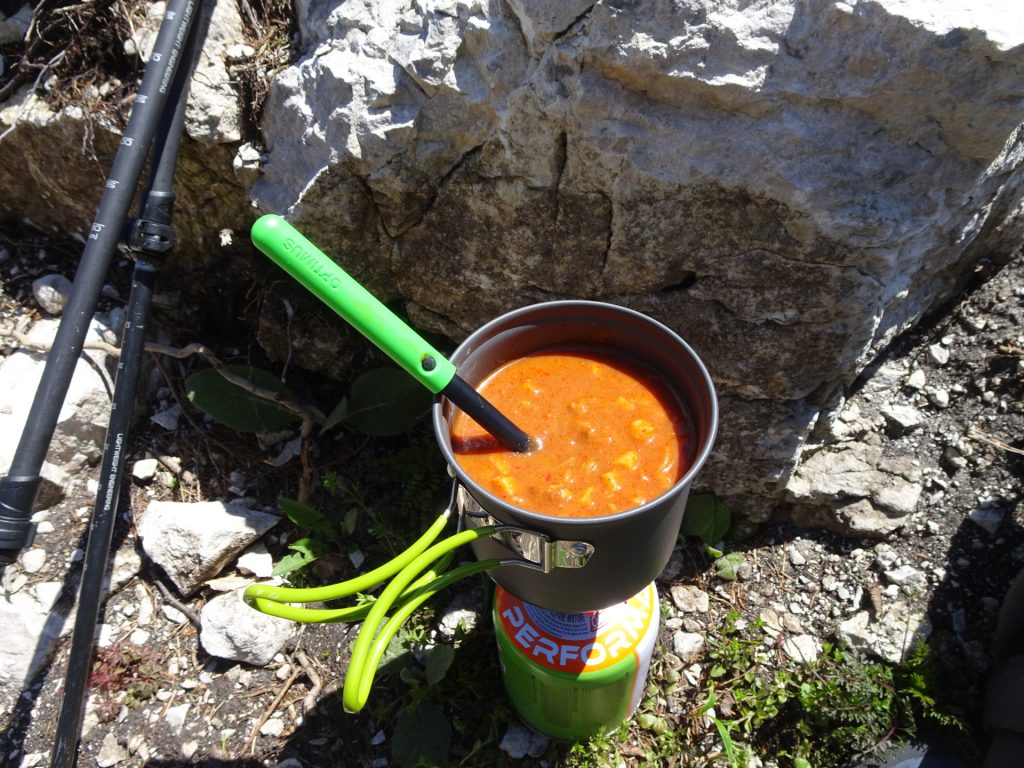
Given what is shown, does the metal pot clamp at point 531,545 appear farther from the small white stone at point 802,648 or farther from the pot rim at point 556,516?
the small white stone at point 802,648

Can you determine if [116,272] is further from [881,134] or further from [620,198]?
[881,134]

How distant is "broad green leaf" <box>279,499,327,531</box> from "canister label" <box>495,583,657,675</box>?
86 cm

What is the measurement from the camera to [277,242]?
4.76 ft

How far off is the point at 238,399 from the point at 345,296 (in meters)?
1.51

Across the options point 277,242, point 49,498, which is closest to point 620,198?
point 277,242

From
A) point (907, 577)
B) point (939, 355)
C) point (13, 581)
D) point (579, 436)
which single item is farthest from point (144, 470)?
point (939, 355)

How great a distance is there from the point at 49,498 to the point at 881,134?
292 cm

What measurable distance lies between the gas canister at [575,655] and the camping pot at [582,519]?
431mm

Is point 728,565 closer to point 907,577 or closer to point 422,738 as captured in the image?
point 907,577

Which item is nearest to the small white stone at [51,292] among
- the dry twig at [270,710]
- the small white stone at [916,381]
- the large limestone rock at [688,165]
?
the large limestone rock at [688,165]

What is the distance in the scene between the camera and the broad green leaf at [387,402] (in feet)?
9.05

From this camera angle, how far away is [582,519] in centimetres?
135

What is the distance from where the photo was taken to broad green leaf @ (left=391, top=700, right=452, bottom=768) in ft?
7.66

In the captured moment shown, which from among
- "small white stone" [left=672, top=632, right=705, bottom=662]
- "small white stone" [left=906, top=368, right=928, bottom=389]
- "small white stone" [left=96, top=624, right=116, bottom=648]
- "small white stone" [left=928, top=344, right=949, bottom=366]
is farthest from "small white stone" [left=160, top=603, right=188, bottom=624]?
"small white stone" [left=928, top=344, right=949, bottom=366]
